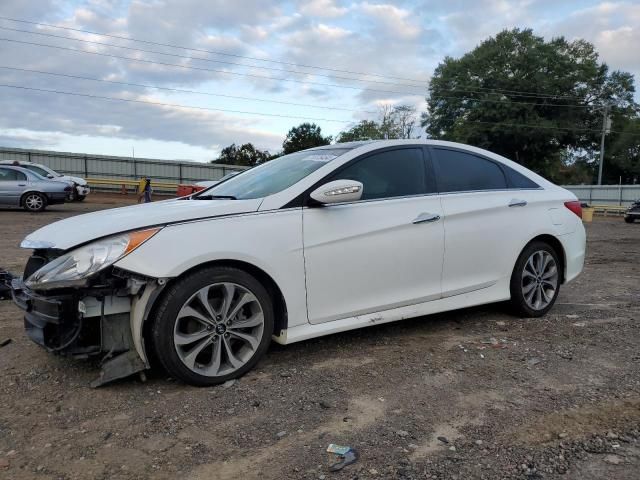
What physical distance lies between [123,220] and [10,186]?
15.9 meters

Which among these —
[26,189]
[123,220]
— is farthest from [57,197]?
[123,220]

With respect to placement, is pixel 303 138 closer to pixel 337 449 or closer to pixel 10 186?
pixel 10 186

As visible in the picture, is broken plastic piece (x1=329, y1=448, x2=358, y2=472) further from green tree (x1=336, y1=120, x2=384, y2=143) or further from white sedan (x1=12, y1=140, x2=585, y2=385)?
green tree (x1=336, y1=120, x2=384, y2=143)

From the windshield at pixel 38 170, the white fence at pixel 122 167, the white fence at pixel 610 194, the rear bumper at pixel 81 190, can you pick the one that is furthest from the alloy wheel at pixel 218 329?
the white fence at pixel 610 194

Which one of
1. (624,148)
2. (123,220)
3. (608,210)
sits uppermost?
(624,148)

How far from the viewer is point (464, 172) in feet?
15.3

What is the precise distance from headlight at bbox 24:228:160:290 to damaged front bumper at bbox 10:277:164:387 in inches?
2.7

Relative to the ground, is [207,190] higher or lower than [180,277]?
higher

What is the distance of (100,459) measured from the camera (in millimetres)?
2533

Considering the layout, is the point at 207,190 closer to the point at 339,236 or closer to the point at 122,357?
the point at 339,236

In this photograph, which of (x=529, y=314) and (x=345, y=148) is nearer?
(x=345, y=148)

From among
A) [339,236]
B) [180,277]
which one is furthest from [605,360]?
[180,277]

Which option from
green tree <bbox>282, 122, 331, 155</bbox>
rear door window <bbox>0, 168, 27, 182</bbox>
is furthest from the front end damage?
green tree <bbox>282, 122, 331, 155</bbox>

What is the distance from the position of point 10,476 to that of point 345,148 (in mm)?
3005
